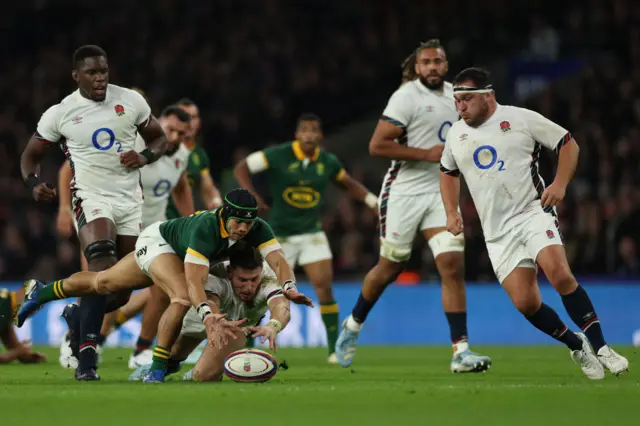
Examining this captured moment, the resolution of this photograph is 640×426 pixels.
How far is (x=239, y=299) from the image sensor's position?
9188mm

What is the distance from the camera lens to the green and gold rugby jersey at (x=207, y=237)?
334 inches

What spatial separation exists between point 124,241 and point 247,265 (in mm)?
1547

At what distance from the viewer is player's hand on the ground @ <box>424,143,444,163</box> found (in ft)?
34.6

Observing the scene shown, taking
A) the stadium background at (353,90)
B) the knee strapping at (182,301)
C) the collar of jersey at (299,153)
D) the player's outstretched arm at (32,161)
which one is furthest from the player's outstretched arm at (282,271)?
the stadium background at (353,90)

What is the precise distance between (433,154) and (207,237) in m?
2.82

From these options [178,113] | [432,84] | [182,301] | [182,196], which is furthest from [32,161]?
[432,84]

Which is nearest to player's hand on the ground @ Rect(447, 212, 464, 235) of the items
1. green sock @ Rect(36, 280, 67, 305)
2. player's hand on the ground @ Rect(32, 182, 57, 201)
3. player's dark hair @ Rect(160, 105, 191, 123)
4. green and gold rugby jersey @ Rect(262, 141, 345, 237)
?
green sock @ Rect(36, 280, 67, 305)

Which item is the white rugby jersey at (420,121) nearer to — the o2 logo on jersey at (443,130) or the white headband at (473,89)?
the o2 logo on jersey at (443,130)

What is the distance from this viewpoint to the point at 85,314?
9.20m

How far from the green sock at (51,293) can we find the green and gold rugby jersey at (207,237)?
0.92 metres

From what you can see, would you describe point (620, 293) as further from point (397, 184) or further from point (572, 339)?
point (572, 339)

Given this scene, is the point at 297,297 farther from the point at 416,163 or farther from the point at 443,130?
the point at 443,130

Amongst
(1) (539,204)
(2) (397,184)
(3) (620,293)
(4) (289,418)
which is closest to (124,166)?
(2) (397,184)

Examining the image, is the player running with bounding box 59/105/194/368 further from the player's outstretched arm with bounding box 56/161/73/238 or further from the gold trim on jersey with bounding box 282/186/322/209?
the gold trim on jersey with bounding box 282/186/322/209
